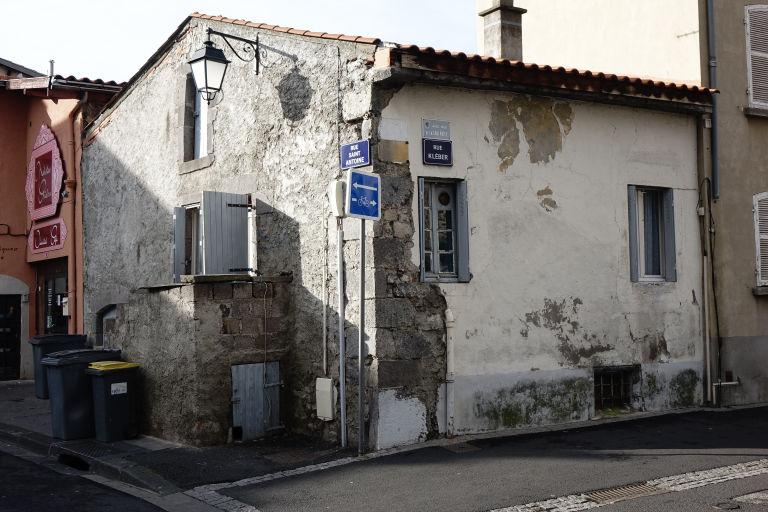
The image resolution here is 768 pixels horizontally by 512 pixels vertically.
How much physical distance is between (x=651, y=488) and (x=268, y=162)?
5.67 meters

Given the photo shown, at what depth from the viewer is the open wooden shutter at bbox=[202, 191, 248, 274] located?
10141 mm

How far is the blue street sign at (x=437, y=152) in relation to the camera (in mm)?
8852

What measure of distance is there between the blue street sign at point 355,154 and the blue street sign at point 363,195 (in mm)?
392

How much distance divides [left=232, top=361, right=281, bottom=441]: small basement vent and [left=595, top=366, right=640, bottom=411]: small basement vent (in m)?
3.75

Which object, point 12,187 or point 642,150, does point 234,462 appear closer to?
point 642,150

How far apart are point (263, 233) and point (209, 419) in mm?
2383

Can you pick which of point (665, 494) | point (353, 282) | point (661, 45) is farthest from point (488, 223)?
point (661, 45)

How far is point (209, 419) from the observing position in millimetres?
8883

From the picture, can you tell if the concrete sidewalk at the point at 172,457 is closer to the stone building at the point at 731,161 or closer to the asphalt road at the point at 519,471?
the asphalt road at the point at 519,471

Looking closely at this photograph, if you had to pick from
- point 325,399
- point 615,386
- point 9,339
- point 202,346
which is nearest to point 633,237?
point 615,386

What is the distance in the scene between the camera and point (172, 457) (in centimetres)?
834

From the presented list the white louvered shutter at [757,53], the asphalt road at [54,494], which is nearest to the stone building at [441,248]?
the white louvered shutter at [757,53]

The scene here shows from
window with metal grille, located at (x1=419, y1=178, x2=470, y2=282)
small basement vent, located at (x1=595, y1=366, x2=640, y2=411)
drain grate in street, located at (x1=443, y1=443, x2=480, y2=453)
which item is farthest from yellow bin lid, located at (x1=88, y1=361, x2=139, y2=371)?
small basement vent, located at (x1=595, y1=366, x2=640, y2=411)

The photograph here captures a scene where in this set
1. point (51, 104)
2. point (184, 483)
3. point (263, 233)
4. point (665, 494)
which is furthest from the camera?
point (51, 104)
